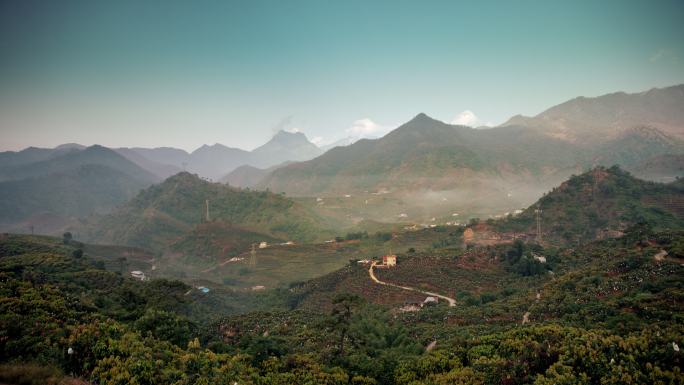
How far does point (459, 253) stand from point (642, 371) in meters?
46.9

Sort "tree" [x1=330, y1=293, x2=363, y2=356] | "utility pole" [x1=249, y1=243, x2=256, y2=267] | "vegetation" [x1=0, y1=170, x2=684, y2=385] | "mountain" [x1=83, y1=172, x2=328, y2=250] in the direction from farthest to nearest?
"mountain" [x1=83, y1=172, x2=328, y2=250], "utility pole" [x1=249, y1=243, x2=256, y2=267], "tree" [x1=330, y1=293, x2=363, y2=356], "vegetation" [x1=0, y1=170, x2=684, y2=385]

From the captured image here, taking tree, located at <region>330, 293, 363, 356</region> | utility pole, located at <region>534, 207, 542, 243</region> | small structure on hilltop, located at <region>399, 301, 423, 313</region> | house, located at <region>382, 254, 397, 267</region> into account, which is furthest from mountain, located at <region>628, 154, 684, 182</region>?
tree, located at <region>330, 293, 363, 356</region>

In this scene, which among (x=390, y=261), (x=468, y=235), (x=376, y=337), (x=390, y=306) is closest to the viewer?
(x=376, y=337)

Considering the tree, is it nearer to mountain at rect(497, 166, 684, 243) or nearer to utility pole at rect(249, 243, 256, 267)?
mountain at rect(497, 166, 684, 243)

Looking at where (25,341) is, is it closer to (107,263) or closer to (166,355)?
(166,355)

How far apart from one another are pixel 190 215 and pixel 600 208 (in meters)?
126

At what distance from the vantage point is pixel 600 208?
8138cm

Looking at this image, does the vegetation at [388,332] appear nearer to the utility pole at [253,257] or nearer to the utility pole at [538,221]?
the utility pole at [538,221]

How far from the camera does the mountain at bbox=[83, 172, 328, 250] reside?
133 metres

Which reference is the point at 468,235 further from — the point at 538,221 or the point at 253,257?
the point at 253,257

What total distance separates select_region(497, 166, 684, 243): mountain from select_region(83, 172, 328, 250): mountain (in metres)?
66.7

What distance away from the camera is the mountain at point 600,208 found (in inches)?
2975

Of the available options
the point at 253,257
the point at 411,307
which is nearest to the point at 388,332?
the point at 411,307

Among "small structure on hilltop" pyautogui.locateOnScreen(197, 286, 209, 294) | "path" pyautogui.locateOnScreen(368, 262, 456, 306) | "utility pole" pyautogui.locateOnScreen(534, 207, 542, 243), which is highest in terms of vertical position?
"utility pole" pyautogui.locateOnScreen(534, 207, 542, 243)
